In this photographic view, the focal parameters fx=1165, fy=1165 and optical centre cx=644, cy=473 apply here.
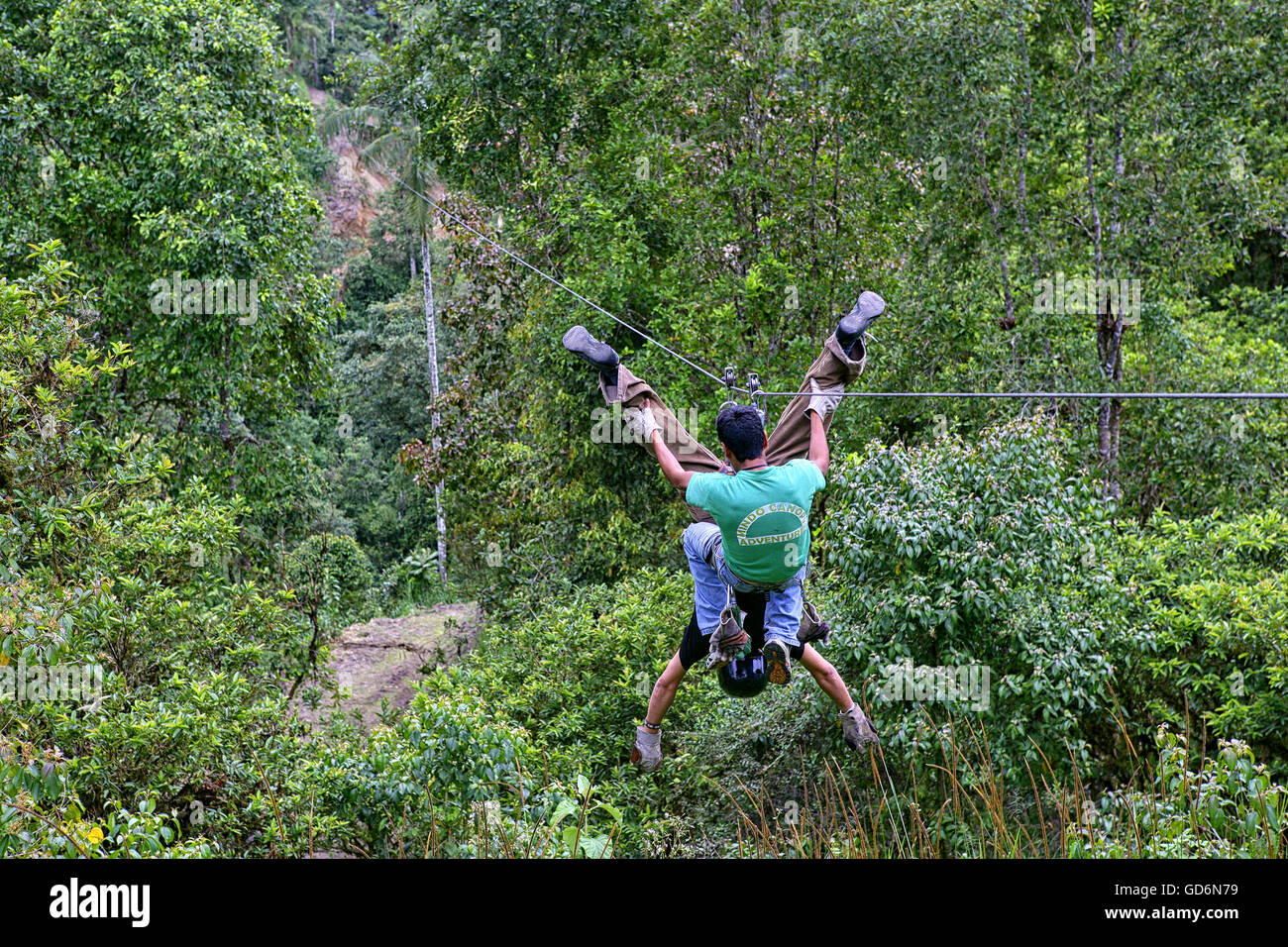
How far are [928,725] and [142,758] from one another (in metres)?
4.22

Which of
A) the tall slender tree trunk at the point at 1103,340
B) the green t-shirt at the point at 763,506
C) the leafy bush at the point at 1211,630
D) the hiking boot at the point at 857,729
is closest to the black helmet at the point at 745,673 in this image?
the green t-shirt at the point at 763,506

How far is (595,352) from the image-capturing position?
5254mm

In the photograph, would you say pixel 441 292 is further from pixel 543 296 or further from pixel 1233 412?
pixel 1233 412

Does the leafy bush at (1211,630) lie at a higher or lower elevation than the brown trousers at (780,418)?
lower

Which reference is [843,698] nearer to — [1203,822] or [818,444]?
[818,444]

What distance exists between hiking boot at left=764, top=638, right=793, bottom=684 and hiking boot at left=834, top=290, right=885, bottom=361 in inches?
52.1

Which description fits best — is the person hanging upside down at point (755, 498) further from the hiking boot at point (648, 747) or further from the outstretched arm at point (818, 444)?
the hiking boot at point (648, 747)

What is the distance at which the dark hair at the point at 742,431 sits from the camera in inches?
183

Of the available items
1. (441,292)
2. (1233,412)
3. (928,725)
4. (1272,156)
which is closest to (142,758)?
(928,725)

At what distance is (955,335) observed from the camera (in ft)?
39.9

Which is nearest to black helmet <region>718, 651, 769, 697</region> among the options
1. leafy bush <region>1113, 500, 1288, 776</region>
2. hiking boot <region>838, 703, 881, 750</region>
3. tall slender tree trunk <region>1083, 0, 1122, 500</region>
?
hiking boot <region>838, 703, 881, 750</region>

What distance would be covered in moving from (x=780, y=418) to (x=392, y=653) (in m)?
13.3

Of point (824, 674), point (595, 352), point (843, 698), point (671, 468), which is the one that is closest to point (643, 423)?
point (671, 468)

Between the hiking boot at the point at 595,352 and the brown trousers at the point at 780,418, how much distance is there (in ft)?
0.14
